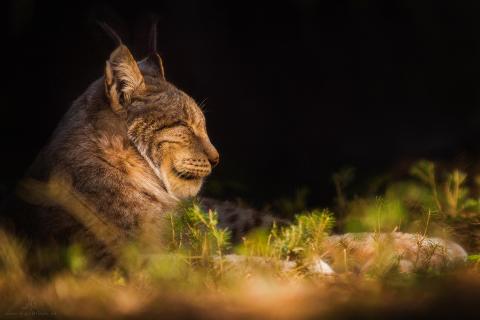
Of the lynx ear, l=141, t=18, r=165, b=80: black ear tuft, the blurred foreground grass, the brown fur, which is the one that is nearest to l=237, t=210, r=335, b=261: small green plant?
the blurred foreground grass

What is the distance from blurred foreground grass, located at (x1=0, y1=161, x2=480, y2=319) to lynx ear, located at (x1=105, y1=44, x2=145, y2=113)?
64 centimetres

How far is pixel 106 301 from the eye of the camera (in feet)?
6.77

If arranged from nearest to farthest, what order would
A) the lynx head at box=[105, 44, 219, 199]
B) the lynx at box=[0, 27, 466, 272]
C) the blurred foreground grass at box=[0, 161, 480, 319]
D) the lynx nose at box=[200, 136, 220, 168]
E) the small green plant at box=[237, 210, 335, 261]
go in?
1. the blurred foreground grass at box=[0, 161, 480, 319]
2. the small green plant at box=[237, 210, 335, 261]
3. the lynx at box=[0, 27, 466, 272]
4. the lynx head at box=[105, 44, 219, 199]
5. the lynx nose at box=[200, 136, 220, 168]

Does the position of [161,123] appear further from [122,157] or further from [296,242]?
[296,242]

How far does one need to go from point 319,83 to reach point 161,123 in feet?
10.1

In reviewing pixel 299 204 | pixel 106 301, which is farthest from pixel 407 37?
pixel 106 301

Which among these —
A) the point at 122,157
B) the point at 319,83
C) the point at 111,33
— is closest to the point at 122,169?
the point at 122,157

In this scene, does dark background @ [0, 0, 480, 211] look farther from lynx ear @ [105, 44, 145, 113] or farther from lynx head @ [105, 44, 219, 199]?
lynx ear @ [105, 44, 145, 113]

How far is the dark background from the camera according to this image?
5691 millimetres

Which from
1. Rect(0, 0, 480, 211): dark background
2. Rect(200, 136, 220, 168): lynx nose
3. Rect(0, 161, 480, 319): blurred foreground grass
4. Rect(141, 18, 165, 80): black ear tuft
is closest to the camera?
Rect(0, 161, 480, 319): blurred foreground grass

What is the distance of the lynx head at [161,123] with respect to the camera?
3090mm

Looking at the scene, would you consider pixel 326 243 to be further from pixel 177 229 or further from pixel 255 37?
pixel 255 37

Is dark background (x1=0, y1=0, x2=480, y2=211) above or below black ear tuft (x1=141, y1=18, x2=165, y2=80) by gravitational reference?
above

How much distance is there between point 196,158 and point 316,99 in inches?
114
